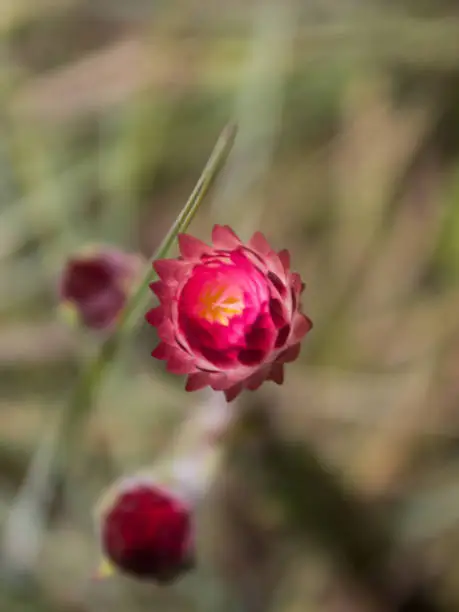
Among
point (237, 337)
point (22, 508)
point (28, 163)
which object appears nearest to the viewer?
point (237, 337)

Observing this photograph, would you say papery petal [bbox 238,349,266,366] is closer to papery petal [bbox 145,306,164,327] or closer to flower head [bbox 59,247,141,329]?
papery petal [bbox 145,306,164,327]

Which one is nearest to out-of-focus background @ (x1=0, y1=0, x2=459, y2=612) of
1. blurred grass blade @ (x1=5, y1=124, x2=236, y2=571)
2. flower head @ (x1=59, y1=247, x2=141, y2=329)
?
blurred grass blade @ (x1=5, y1=124, x2=236, y2=571)

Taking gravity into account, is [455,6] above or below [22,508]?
above

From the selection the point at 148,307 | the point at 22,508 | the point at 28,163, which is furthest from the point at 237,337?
the point at 28,163

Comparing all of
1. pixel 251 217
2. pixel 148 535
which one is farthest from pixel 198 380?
pixel 251 217

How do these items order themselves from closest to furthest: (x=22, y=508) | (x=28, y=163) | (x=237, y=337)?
(x=237, y=337) < (x=22, y=508) < (x=28, y=163)

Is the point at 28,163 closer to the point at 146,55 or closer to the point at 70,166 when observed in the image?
the point at 70,166

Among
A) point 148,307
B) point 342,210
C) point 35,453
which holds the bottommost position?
point 35,453

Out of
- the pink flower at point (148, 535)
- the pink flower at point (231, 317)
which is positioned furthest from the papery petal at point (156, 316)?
the pink flower at point (148, 535)

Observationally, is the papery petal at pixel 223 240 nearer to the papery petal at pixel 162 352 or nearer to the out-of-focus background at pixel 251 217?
the papery petal at pixel 162 352
